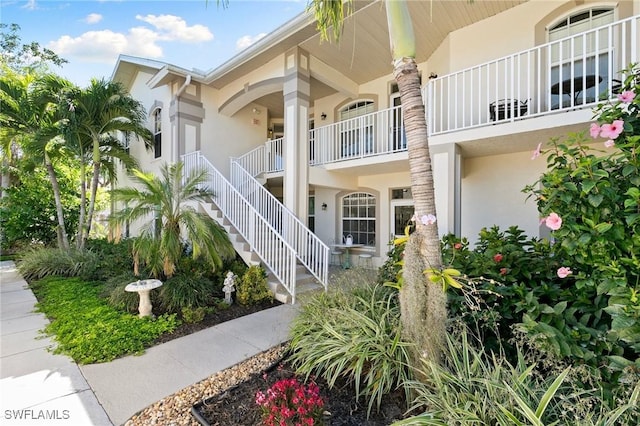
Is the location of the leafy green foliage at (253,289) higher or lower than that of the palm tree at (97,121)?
lower

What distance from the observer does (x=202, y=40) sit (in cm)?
755

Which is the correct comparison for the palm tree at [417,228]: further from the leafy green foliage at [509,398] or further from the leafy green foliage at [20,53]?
the leafy green foliage at [20,53]

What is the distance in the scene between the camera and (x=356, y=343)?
2.73 metres

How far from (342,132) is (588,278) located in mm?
7056

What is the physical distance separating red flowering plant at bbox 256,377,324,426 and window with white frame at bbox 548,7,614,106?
6056mm

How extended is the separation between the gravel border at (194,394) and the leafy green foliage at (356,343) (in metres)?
0.47

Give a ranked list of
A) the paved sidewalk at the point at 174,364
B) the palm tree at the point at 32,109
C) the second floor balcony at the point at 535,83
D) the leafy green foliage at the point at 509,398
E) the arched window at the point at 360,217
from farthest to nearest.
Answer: the arched window at the point at 360,217 → the palm tree at the point at 32,109 → the second floor balcony at the point at 535,83 → the paved sidewalk at the point at 174,364 → the leafy green foliage at the point at 509,398

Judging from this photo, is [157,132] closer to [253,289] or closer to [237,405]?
[253,289]

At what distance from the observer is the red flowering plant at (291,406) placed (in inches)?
79.4

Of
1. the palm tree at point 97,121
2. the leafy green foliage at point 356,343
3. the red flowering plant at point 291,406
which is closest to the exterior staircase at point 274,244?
the leafy green foliage at point 356,343

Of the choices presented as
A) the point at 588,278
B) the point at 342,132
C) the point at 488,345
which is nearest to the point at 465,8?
the point at 342,132

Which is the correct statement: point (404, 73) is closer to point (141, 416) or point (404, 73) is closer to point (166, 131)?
point (141, 416)

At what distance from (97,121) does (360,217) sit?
8419 mm

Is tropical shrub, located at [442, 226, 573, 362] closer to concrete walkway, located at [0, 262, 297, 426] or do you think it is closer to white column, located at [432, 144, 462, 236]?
white column, located at [432, 144, 462, 236]
